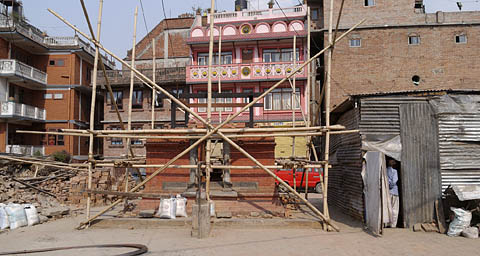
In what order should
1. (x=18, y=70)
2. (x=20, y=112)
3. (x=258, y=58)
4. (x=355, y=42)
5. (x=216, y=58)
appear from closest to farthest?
1. (x=355, y=42)
2. (x=18, y=70)
3. (x=20, y=112)
4. (x=258, y=58)
5. (x=216, y=58)

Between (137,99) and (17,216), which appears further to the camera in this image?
(137,99)

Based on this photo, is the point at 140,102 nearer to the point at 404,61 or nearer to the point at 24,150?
the point at 24,150

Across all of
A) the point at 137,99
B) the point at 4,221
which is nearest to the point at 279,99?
the point at 137,99

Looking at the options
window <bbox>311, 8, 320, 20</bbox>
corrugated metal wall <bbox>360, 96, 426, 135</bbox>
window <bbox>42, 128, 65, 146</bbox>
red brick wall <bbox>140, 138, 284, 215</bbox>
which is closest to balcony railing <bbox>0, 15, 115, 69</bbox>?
window <bbox>42, 128, 65, 146</bbox>

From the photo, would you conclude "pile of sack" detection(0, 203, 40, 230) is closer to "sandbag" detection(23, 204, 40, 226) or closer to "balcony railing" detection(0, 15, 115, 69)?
"sandbag" detection(23, 204, 40, 226)

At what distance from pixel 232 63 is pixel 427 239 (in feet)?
64.8

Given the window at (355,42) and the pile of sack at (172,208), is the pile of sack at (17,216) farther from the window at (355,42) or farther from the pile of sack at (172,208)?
the window at (355,42)

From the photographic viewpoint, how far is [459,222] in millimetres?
9156

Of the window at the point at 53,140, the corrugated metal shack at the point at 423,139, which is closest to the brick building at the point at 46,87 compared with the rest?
the window at the point at 53,140

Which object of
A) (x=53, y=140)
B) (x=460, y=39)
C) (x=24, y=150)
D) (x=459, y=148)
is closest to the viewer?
(x=459, y=148)

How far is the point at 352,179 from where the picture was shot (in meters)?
11.6

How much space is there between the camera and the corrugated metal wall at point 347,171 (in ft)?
36.1

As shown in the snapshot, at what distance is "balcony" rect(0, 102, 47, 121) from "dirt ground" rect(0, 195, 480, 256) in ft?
60.2

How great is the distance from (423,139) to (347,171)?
2.76 meters
